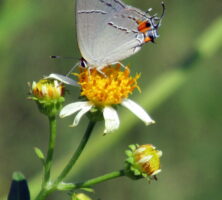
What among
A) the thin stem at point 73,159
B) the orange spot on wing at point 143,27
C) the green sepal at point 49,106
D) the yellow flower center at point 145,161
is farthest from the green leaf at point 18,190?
the orange spot on wing at point 143,27

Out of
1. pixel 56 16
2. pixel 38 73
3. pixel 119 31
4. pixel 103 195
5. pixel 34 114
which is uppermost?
pixel 119 31

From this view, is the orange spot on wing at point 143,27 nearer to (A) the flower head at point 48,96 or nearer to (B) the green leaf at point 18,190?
(A) the flower head at point 48,96

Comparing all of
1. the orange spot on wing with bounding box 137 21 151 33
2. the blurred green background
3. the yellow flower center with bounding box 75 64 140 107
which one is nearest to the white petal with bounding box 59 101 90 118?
the yellow flower center with bounding box 75 64 140 107

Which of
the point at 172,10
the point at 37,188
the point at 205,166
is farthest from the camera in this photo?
the point at 172,10

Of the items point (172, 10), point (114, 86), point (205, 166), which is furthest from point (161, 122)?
point (114, 86)

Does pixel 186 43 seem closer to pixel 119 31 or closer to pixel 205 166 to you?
pixel 205 166

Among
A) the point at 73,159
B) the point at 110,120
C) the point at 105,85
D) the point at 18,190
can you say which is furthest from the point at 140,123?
the point at 18,190
